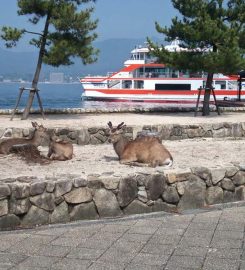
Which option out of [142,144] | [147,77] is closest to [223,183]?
[142,144]

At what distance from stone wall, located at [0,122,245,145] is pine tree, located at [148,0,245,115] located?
3.70 m

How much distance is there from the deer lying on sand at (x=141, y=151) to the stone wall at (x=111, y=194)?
743mm

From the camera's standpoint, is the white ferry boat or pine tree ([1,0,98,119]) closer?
pine tree ([1,0,98,119])

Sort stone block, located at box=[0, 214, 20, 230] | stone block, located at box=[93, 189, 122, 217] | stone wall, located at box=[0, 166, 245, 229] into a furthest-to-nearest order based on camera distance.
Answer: stone block, located at box=[93, 189, 122, 217] < stone wall, located at box=[0, 166, 245, 229] < stone block, located at box=[0, 214, 20, 230]

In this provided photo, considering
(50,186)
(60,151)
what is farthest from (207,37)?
(50,186)

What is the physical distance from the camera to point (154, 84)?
55719 mm

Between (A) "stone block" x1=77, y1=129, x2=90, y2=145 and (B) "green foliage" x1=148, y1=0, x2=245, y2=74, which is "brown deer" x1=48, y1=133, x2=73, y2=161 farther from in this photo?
(B) "green foliage" x1=148, y1=0, x2=245, y2=74

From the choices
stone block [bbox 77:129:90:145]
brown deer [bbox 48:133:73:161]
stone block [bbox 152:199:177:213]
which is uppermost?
brown deer [bbox 48:133:73:161]

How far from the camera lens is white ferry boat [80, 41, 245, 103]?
54781mm

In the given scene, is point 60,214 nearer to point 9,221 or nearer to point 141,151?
point 9,221

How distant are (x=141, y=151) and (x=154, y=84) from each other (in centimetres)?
4824

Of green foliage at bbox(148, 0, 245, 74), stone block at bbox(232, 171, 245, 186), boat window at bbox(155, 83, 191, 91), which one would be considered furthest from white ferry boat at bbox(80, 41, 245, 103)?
stone block at bbox(232, 171, 245, 186)

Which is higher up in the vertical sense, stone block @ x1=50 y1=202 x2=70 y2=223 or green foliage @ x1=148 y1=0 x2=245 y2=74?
green foliage @ x1=148 y1=0 x2=245 y2=74

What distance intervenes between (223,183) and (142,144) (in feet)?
4.95
